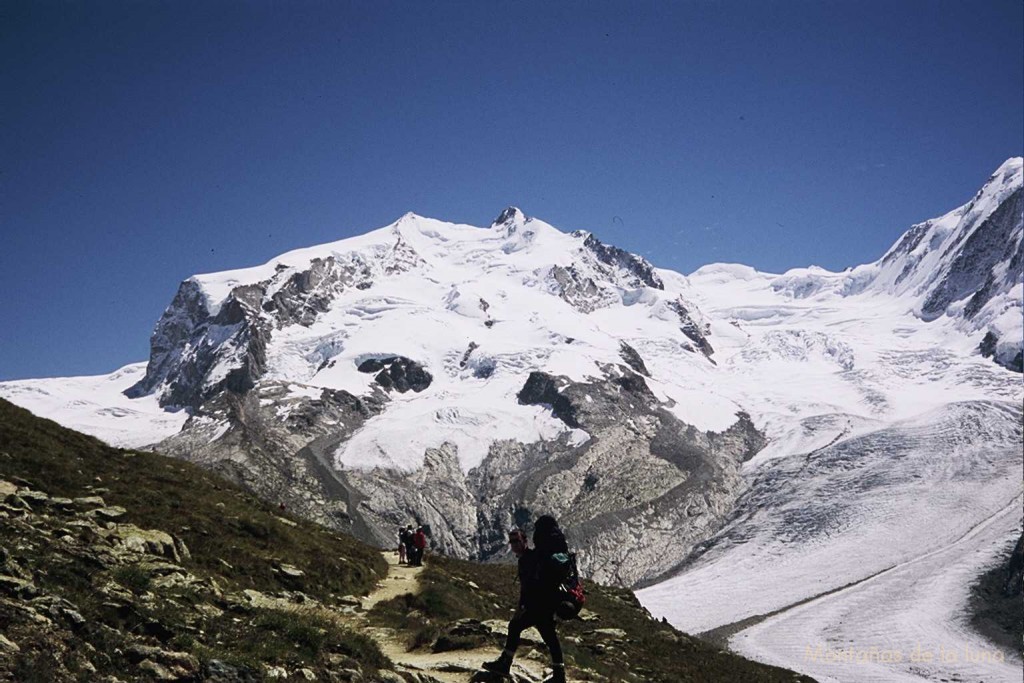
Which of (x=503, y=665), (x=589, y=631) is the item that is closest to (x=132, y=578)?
(x=503, y=665)

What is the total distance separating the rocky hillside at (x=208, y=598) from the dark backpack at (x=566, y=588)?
3115 mm

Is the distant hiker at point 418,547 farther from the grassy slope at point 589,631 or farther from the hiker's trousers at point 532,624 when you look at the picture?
the hiker's trousers at point 532,624

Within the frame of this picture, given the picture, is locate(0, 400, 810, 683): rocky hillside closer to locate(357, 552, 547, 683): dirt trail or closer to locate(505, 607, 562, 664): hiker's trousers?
locate(357, 552, 547, 683): dirt trail

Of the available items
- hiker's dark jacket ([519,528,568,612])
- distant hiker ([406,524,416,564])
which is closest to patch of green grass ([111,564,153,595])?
hiker's dark jacket ([519,528,568,612])

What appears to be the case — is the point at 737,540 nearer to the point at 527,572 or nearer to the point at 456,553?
the point at 456,553

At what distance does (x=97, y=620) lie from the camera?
534 inches

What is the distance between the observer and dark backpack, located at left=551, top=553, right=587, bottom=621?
1476 cm

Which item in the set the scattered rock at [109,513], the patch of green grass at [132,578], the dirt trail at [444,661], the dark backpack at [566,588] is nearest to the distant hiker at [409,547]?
the dirt trail at [444,661]

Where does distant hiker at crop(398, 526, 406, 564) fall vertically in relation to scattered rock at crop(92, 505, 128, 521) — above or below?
below

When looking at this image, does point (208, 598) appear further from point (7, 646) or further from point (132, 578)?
point (7, 646)

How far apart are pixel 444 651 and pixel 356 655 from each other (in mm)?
4707

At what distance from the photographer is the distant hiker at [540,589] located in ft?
48.7

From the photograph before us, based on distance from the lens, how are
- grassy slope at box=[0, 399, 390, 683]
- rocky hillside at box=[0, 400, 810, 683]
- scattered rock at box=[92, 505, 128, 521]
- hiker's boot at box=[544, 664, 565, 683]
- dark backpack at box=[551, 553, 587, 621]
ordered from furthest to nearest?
scattered rock at box=[92, 505, 128, 521] < hiker's boot at box=[544, 664, 565, 683] < dark backpack at box=[551, 553, 587, 621] < rocky hillside at box=[0, 400, 810, 683] < grassy slope at box=[0, 399, 390, 683]

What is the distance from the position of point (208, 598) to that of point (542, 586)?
7.94 meters
